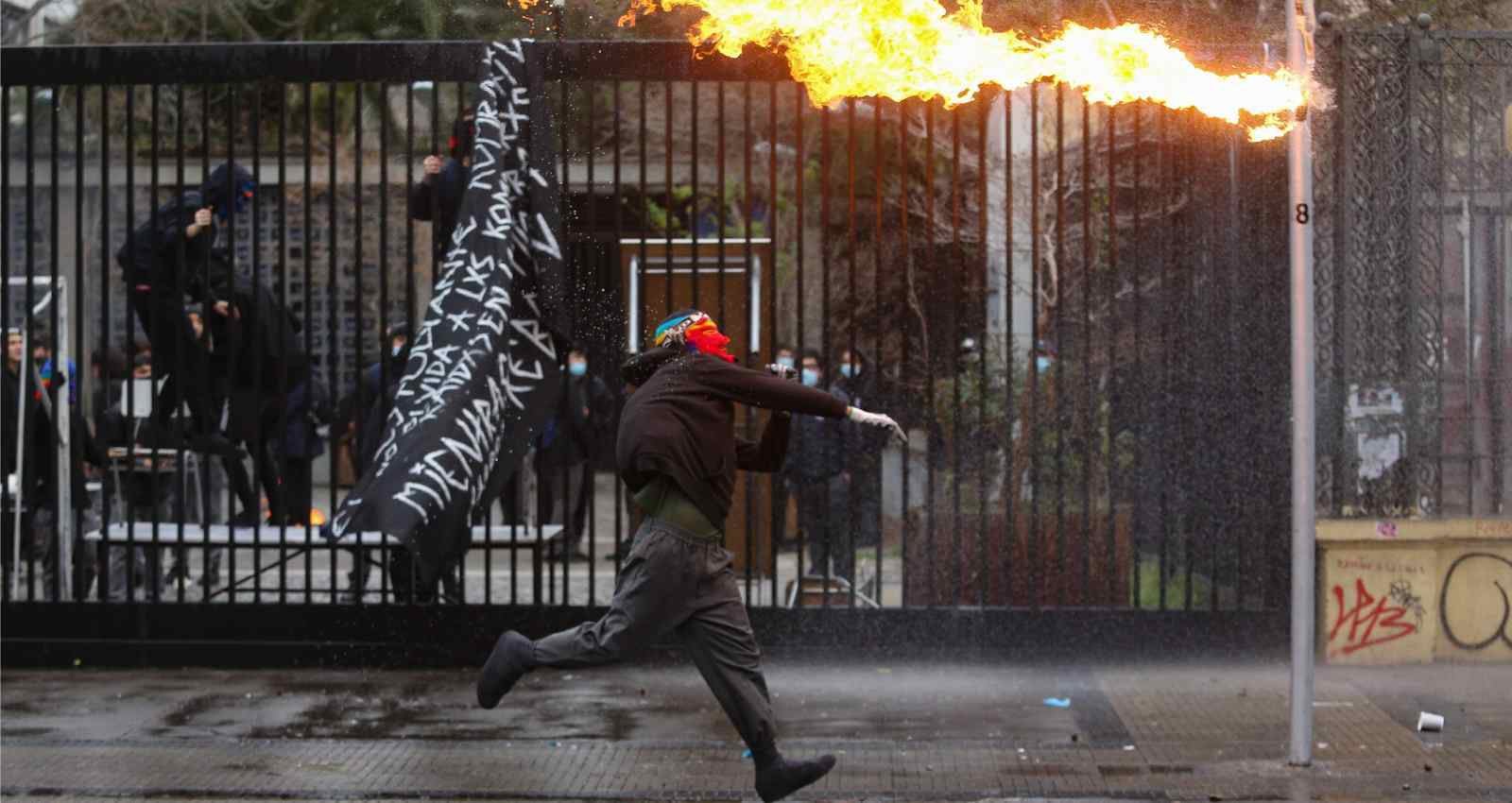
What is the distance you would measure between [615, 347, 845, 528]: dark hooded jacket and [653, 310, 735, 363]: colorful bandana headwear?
0.05 meters

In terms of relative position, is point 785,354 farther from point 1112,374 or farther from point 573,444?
point 1112,374

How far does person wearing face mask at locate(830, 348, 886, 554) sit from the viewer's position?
9.72 m

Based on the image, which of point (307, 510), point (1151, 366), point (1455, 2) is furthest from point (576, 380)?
point (1455, 2)

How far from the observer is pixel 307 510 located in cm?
999

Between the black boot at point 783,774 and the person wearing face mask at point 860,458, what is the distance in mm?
3141

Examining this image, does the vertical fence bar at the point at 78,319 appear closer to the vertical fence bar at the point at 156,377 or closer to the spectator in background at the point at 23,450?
the spectator in background at the point at 23,450

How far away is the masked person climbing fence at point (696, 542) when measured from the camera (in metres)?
6.46

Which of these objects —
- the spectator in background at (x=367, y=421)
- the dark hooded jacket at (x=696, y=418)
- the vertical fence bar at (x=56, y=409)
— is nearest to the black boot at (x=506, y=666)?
the dark hooded jacket at (x=696, y=418)

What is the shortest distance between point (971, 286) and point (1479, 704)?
338 cm

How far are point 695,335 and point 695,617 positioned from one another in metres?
1.01

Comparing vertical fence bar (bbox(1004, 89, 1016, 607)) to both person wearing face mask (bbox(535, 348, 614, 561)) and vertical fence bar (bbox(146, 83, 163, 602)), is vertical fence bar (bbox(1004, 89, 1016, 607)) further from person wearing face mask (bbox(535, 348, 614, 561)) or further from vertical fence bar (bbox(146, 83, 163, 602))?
vertical fence bar (bbox(146, 83, 163, 602))

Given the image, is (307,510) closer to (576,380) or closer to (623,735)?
(623,735)

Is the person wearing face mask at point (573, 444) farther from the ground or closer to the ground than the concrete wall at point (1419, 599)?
farther from the ground

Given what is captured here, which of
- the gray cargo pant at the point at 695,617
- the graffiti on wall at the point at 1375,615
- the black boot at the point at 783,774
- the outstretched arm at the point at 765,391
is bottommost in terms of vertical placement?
the black boot at the point at 783,774
